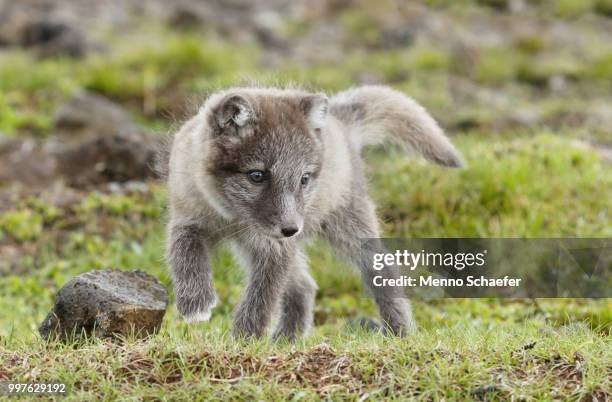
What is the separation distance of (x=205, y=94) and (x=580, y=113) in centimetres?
702

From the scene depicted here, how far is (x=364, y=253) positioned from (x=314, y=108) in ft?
4.02

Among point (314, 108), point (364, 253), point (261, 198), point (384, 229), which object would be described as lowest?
point (384, 229)

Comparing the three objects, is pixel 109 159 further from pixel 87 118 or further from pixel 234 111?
pixel 234 111

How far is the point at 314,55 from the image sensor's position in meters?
16.1

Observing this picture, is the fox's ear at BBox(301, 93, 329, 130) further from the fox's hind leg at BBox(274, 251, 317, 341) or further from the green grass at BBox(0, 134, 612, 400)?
the green grass at BBox(0, 134, 612, 400)

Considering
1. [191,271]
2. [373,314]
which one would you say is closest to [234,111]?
[191,271]

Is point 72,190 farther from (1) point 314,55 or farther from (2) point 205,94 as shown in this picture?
(1) point 314,55

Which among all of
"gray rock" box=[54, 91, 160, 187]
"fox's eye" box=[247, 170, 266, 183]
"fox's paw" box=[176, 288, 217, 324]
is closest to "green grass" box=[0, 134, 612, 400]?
"fox's paw" box=[176, 288, 217, 324]

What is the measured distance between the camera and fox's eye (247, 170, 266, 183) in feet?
17.8

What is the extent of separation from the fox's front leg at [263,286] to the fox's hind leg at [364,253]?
0.65 meters

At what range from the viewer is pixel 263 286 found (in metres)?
5.60

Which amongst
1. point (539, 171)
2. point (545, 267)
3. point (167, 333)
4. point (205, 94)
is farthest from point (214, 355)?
point (539, 171)

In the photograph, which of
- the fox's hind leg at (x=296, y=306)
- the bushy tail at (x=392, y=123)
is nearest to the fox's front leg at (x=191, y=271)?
the fox's hind leg at (x=296, y=306)

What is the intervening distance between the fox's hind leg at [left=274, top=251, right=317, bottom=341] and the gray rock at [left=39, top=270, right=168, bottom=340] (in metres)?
1.52
